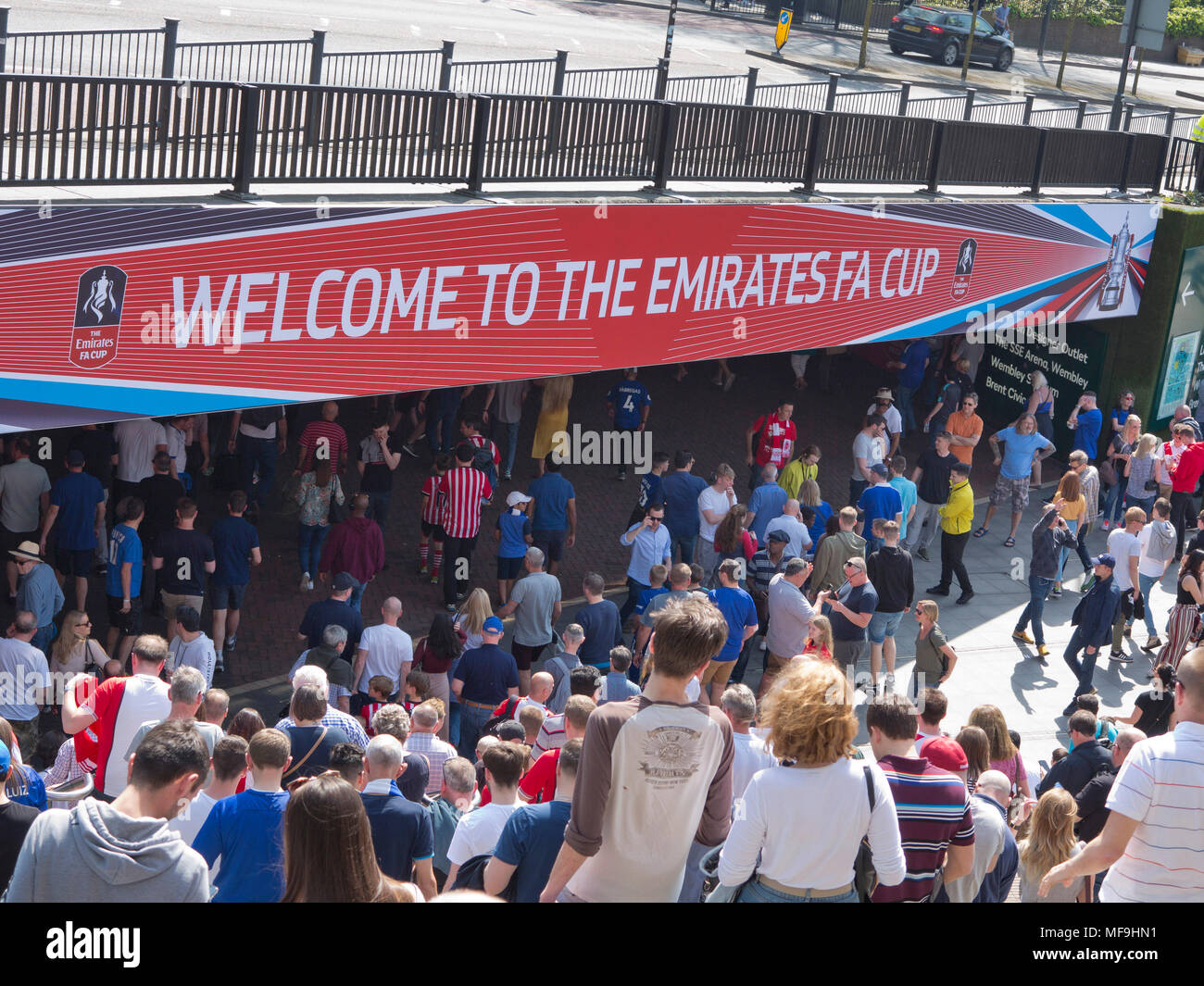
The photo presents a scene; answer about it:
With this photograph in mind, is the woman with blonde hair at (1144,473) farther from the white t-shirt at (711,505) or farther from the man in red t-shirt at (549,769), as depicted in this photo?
the man in red t-shirt at (549,769)

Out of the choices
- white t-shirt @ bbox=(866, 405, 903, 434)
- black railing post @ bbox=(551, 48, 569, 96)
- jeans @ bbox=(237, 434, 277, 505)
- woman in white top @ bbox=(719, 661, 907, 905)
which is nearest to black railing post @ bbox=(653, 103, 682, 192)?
black railing post @ bbox=(551, 48, 569, 96)

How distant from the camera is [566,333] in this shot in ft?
41.9

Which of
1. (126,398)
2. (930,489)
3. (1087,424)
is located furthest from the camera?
(1087,424)

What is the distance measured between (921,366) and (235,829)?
15.3 metres

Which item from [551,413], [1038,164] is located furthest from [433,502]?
[1038,164]

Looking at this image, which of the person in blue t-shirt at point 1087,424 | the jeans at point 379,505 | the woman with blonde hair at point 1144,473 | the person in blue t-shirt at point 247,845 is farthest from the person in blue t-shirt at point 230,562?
the person in blue t-shirt at point 1087,424

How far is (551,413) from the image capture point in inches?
595

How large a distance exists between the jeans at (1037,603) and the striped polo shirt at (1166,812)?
8610 millimetres

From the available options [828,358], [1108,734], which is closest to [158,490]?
[1108,734]

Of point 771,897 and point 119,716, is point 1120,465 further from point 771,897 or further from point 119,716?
point 771,897

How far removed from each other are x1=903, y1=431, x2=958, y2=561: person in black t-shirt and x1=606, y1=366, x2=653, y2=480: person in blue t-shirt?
10.7 ft

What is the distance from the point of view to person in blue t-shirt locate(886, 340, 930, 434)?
1886cm

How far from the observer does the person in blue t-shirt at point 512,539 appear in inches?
492

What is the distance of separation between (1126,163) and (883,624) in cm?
1046
